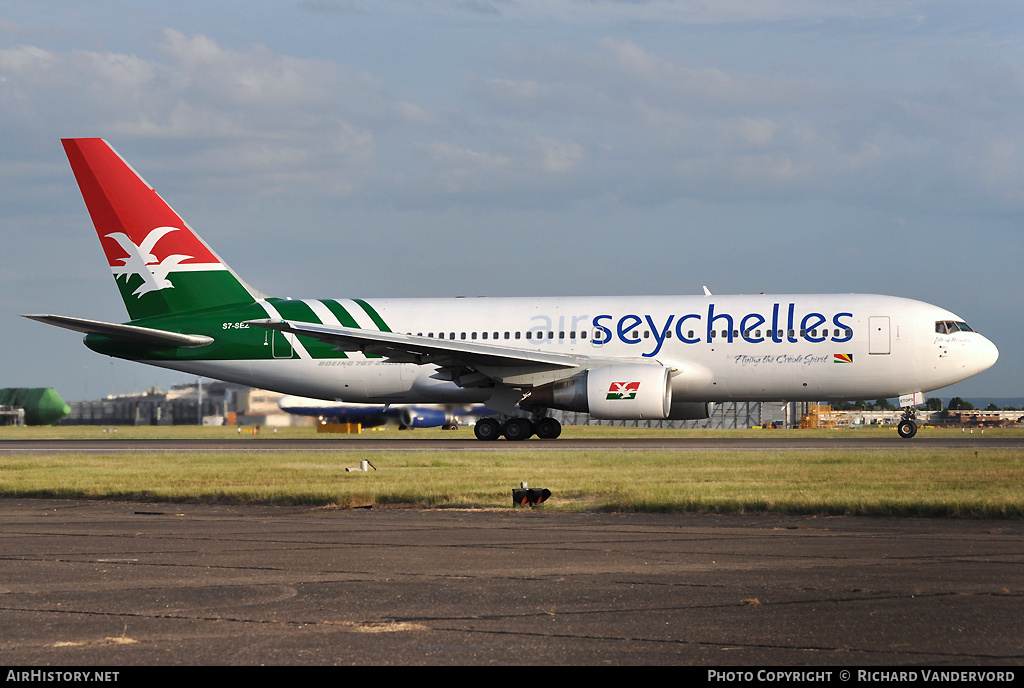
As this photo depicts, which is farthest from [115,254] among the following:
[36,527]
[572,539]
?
[572,539]

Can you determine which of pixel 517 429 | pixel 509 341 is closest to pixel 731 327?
pixel 509 341

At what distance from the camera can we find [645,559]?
9.34m

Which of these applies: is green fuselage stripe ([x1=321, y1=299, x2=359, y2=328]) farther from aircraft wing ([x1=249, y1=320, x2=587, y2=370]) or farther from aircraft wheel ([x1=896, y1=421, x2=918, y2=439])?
aircraft wheel ([x1=896, y1=421, x2=918, y2=439])

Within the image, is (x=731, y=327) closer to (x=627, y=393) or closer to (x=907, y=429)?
(x=627, y=393)

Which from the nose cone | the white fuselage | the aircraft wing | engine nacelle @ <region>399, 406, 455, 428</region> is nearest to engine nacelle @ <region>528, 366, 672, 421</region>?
the aircraft wing

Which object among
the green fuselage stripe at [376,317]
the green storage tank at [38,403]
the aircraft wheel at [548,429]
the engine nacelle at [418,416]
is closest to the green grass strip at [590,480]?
the aircraft wheel at [548,429]

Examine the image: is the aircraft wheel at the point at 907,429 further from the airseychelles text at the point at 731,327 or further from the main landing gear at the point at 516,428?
the main landing gear at the point at 516,428

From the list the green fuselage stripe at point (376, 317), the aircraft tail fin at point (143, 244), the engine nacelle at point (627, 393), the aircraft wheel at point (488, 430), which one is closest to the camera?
the engine nacelle at point (627, 393)

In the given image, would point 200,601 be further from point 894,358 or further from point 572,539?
point 894,358

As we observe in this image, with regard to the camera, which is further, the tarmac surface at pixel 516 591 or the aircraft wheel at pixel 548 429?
the aircraft wheel at pixel 548 429

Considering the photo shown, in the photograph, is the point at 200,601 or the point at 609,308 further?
the point at 609,308

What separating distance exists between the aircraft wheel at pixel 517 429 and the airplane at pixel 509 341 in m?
0.11

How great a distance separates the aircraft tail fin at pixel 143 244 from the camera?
33.1 metres

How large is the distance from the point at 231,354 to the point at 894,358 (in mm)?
19353
